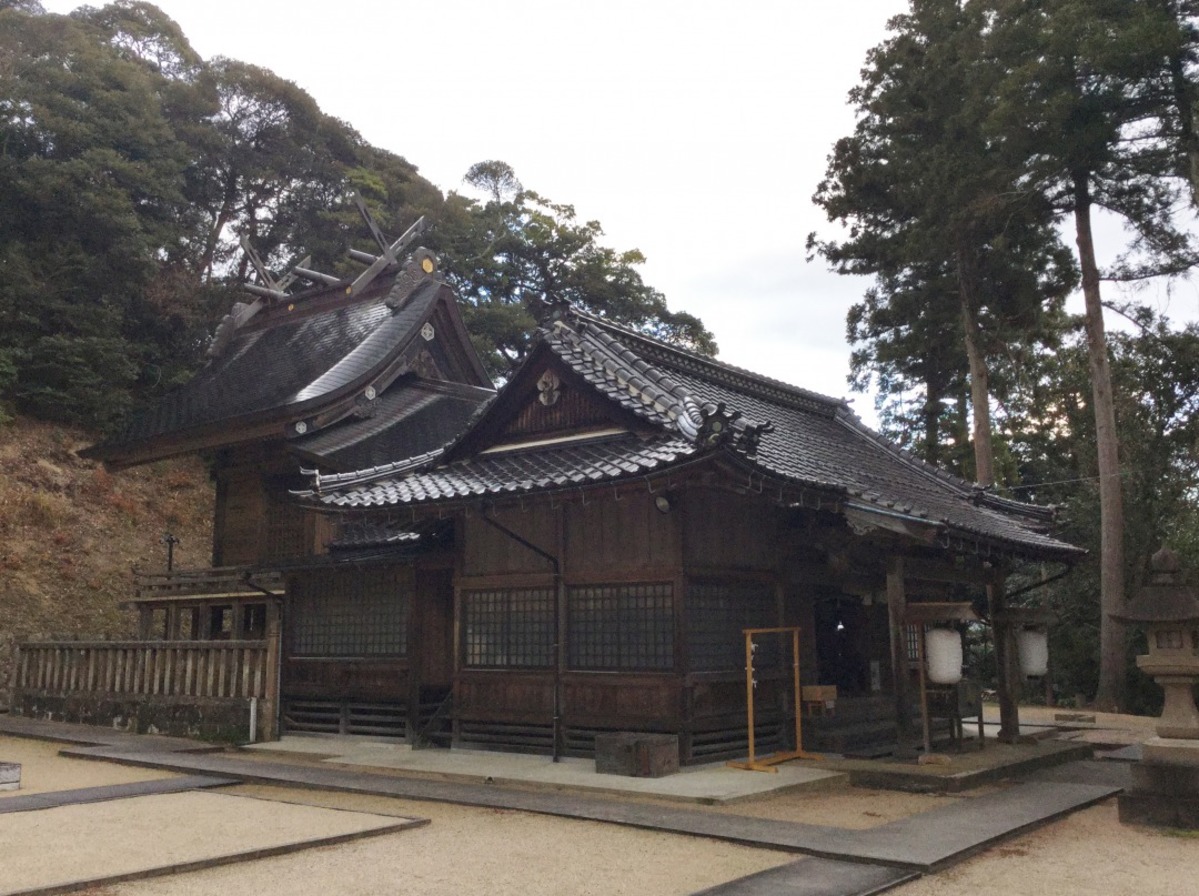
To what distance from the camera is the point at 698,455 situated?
9023mm

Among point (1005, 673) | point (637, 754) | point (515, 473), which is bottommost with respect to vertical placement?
point (637, 754)

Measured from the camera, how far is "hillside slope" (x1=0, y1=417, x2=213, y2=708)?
23062 millimetres

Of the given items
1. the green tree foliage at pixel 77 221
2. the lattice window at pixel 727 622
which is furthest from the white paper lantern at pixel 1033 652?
the green tree foliage at pixel 77 221

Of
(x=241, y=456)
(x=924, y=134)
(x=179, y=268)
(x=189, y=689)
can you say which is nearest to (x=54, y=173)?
(x=179, y=268)

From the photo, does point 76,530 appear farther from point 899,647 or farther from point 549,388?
point 899,647

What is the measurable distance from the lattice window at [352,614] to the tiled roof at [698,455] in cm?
190

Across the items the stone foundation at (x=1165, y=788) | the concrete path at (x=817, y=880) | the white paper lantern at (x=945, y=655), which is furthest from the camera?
the white paper lantern at (x=945, y=655)

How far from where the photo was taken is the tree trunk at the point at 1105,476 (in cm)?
2055

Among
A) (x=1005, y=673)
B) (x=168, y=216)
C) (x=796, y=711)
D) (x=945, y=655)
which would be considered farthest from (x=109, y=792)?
(x=168, y=216)

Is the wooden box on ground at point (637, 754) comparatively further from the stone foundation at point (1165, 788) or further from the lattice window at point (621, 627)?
the stone foundation at point (1165, 788)

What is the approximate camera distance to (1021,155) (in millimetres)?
21000

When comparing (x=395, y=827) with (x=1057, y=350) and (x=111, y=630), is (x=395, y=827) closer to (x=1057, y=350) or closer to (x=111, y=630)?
(x=111, y=630)

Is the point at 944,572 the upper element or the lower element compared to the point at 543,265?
lower

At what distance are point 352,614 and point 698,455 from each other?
7107mm
